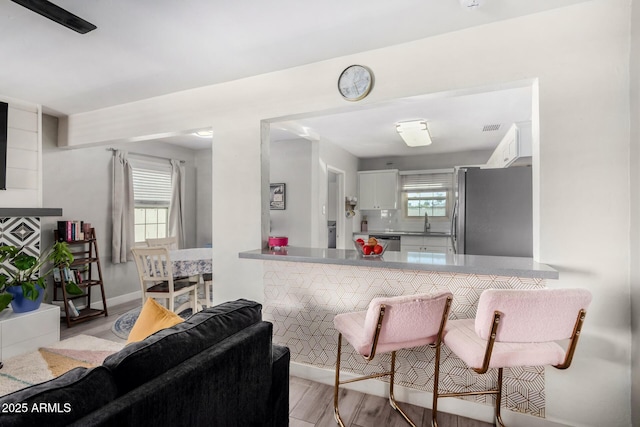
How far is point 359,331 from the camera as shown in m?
1.86

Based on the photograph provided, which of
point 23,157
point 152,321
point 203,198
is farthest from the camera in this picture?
point 203,198

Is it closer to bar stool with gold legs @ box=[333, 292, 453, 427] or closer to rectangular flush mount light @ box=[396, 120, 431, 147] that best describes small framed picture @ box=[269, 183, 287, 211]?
rectangular flush mount light @ box=[396, 120, 431, 147]

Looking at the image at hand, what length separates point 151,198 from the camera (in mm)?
5340

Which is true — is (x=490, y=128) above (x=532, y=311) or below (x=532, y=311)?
above

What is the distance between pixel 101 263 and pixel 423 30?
473 centimetres

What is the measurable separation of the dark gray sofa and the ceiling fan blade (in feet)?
5.90

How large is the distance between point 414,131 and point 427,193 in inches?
97.5

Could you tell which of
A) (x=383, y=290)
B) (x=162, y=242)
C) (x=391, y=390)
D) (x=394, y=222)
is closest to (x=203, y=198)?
(x=162, y=242)

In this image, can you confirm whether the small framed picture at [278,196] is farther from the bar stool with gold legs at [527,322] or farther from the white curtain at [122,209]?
the bar stool with gold legs at [527,322]

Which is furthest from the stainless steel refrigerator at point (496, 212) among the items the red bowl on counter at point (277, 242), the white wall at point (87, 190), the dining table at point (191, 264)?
the white wall at point (87, 190)

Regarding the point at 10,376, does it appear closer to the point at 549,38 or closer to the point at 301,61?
the point at 301,61

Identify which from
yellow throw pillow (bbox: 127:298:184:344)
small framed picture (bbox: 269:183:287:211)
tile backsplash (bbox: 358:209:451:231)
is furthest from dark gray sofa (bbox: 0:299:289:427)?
tile backsplash (bbox: 358:209:451:231)

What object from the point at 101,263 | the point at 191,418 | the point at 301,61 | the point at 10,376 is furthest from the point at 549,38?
the point at 101,263

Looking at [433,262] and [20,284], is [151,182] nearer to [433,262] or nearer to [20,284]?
[20,284]
